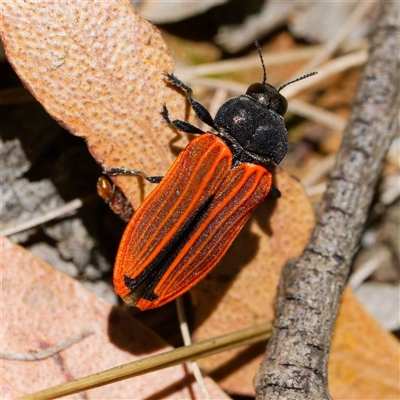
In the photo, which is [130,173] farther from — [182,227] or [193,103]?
[193,103]

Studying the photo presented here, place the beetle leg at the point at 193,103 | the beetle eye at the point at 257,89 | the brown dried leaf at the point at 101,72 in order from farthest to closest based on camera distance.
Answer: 1. the beetle eye at the point at 257,89
2. the beetle leg at the point at 193,103
3. the brown dried leaf at the point at 101,72

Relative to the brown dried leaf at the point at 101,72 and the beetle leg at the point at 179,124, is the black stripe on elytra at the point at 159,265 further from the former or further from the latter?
the beetle leg at the point at 179,124

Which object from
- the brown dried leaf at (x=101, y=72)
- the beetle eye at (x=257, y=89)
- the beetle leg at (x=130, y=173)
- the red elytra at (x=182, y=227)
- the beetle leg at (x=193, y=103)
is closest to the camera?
the brown dried leaf at (x=101, y=72)

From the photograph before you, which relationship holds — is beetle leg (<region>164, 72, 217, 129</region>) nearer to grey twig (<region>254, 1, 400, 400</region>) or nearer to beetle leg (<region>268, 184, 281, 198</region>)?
beetle leg (<region>268, 184, 281, 198</region>)

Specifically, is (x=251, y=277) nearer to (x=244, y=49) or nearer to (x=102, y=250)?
(x=102, y=250)

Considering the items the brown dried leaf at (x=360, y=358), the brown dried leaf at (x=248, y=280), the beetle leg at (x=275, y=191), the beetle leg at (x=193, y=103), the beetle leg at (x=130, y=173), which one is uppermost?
the beetle leg at (x=193, y=103)

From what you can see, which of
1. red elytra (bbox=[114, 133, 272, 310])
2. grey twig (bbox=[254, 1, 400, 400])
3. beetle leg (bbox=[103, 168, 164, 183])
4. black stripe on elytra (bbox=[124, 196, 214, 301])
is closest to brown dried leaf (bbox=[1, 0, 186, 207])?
beetle leg (bbox=[103, 168, 164, 183])

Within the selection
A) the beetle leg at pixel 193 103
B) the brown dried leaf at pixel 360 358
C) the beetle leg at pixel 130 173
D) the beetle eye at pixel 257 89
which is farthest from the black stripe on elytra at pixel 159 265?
the brown dried leaf at pixel 360 358

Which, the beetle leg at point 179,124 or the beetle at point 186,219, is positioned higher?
the beetle leg at point 179,124
